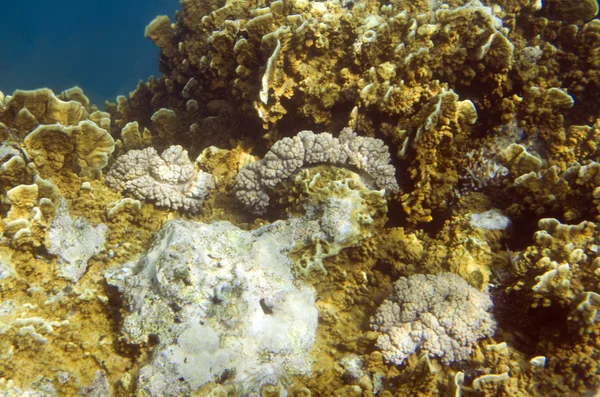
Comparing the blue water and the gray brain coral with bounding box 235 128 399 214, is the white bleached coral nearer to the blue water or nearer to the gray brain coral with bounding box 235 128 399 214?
the gray brain coral with bounding box 235 128 399 214

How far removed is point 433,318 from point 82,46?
8114 centimetres

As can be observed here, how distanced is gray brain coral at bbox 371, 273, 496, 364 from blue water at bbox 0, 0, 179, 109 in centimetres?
4878

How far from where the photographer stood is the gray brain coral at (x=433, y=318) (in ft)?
9.61

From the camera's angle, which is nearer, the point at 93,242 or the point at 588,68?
the point at 93,242

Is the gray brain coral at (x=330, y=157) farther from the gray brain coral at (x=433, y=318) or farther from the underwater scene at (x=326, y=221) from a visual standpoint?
the gray brain coral at (x=433, y=318)

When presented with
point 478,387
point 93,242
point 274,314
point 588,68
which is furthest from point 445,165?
point 93,242

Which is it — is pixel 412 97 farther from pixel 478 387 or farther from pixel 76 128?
pixel 76 128

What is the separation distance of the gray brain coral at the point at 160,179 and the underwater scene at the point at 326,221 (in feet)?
0.07

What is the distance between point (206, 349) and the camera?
8.51 feet

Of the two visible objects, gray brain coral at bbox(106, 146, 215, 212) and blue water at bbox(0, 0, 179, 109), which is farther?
blue water at bbox(0, 0, 179, 109)

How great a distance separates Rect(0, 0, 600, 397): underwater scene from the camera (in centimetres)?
269

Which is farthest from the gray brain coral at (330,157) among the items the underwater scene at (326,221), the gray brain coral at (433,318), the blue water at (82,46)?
the blue water at (82,46)

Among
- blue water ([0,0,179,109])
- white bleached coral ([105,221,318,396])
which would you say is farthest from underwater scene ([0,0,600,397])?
blue water ([0,0,179,109])

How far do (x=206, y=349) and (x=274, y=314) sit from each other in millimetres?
596
